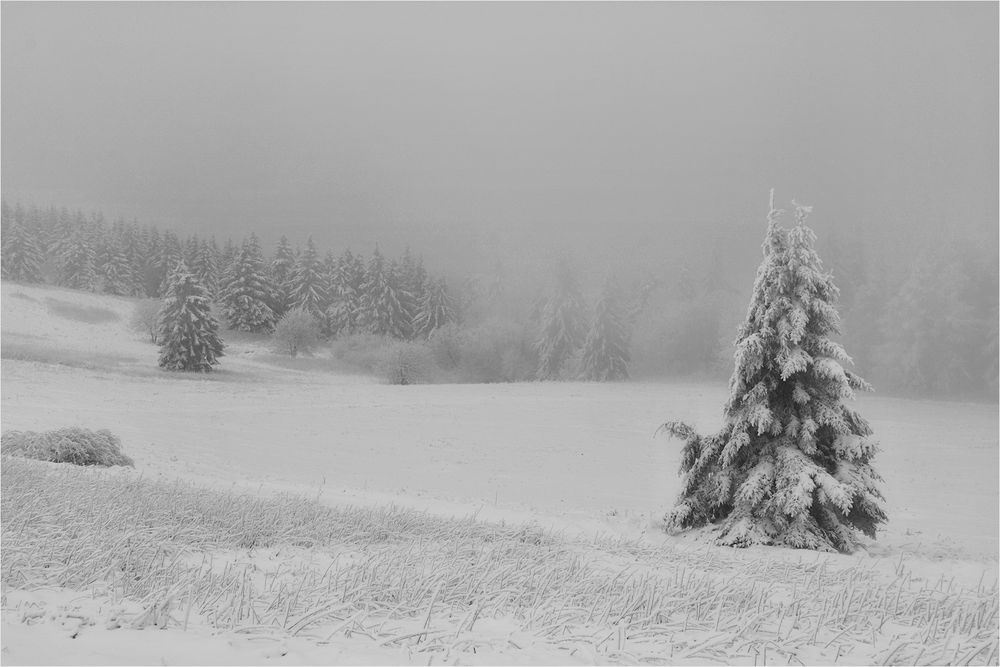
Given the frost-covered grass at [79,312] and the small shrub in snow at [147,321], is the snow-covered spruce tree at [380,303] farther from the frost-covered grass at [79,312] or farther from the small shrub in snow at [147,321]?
the frost-covered grass at [79,312]

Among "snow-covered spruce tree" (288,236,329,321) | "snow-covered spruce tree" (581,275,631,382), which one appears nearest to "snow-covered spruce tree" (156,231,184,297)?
"snow-covered spruce tree" (288,236,329,321)

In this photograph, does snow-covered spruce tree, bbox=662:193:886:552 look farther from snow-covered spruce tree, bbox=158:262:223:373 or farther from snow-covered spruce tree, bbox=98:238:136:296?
snow-covered spruce tree, bbox=98:238:136:296

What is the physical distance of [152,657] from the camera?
121 inches

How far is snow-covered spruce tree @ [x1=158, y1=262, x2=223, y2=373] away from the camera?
30.7 metres

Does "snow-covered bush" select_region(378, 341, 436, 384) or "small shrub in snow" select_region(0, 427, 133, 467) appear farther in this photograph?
"snow-covered bush" select_region(378, 341, 436, 384)

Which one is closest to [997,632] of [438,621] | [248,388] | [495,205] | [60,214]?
[438,621]

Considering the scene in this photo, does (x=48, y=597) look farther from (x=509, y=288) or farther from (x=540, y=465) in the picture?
(x=509, y=288)

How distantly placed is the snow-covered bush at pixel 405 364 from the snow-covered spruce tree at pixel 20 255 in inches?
939


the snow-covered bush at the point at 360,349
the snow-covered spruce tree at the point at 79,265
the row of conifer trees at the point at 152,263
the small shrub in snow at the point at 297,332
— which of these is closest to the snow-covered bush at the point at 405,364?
the snow-covered bush at the point at 360,349

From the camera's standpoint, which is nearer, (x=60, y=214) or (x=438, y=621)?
(x=438, y=621)

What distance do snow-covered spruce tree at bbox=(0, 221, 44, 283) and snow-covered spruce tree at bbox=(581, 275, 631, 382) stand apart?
38.8 metres

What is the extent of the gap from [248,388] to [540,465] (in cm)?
1843

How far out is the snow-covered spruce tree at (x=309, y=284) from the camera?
154 ft

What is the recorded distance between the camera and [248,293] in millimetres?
37875
